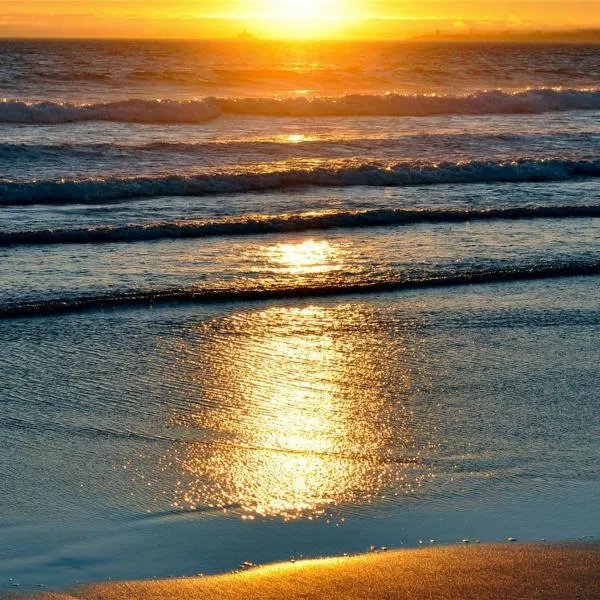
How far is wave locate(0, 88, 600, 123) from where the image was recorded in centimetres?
2484

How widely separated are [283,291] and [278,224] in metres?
3.09

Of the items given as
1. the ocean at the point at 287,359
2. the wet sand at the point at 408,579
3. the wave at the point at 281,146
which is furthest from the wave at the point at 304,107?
the wet sand at the point at 408,579

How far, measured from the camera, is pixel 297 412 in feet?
17.6

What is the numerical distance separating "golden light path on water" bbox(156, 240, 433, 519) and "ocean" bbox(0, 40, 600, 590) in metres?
0.02

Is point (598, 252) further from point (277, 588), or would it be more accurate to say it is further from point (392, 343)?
point (277, 588)

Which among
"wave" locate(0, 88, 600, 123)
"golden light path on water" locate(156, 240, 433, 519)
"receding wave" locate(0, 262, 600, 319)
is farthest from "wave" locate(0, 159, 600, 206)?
"wave" locate(0, 88, 600, 123)

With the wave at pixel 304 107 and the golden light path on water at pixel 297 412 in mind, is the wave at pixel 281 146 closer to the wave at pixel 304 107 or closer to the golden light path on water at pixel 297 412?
the wave at pixel 304 107

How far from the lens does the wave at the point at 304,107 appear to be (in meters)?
24.8

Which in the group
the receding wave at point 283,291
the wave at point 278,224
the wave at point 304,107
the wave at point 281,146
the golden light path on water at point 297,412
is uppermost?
the wave at point 304,107

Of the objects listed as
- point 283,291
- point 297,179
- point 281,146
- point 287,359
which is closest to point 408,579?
point 287,359

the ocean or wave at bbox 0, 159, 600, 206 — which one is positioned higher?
wave at bbox 0, 159, 600, 206

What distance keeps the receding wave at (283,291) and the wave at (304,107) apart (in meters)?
17.4

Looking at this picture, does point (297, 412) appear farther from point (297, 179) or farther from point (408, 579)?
point (297, 179)

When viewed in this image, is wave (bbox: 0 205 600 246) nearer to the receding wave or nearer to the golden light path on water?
the receding wave
